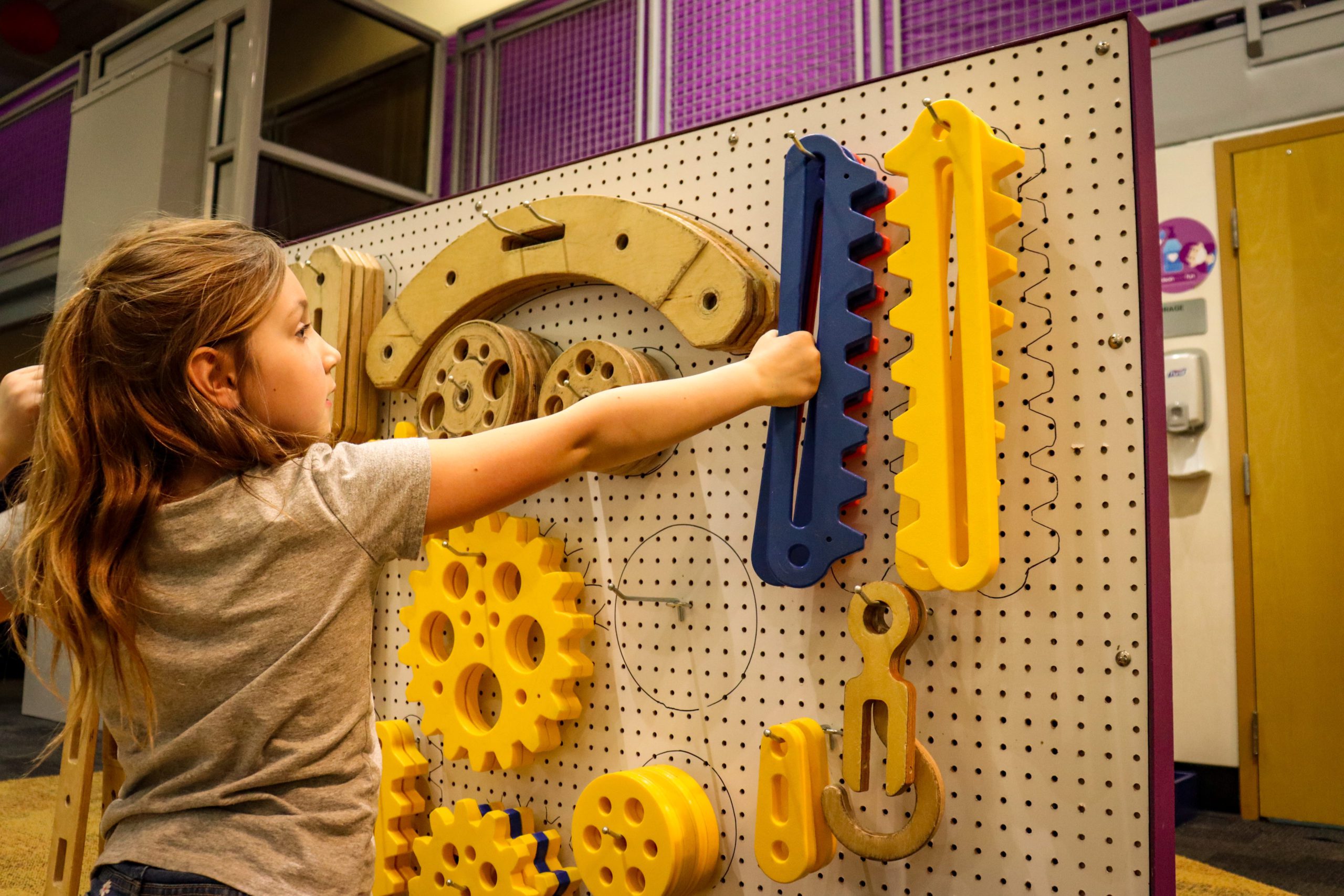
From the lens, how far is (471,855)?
1.63 metres

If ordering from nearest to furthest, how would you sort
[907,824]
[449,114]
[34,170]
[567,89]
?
[907,824]
[567,89]
[449,114]
[34,170]

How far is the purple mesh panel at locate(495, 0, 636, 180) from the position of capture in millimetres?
3494

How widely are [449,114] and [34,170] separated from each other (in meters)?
1.89

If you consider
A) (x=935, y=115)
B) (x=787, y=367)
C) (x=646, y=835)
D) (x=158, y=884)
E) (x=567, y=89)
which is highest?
(x=567, y=89)

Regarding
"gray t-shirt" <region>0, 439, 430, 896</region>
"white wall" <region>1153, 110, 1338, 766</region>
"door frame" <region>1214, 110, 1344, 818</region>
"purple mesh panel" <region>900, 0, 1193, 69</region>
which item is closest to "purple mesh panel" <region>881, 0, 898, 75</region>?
"purple mesh panel" <region>900, 0, 1193, 69</region>

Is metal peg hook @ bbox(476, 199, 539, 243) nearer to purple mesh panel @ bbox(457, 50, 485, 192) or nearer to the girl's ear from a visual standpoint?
the girl's ear

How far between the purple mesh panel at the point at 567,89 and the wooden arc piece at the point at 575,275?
1.70m

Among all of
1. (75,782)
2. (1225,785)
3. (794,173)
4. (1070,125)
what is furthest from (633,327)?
(1225,785)

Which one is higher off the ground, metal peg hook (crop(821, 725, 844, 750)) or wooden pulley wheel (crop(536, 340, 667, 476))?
wooden pulley wheel (crop(536, 340, 667, 476))

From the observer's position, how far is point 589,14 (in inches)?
143

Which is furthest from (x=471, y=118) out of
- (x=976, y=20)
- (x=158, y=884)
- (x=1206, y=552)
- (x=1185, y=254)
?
(x=158, y=884)

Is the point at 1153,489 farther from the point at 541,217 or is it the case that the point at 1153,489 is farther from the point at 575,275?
the point at 541,217

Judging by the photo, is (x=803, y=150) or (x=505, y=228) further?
(x=505, y=228)

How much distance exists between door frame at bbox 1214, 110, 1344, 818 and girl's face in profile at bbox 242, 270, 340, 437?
3034 mm
